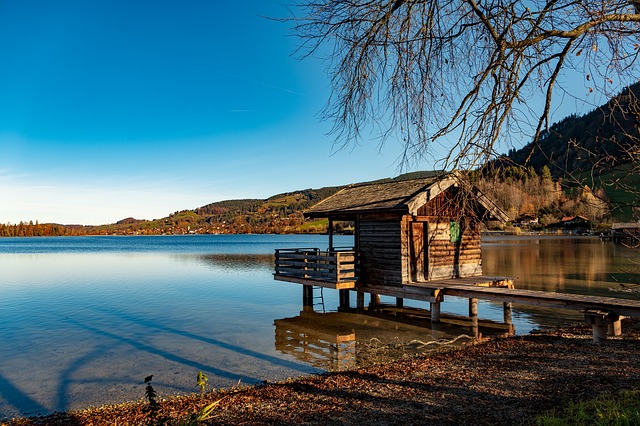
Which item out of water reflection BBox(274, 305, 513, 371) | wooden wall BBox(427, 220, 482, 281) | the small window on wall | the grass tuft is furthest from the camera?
the small window on wall

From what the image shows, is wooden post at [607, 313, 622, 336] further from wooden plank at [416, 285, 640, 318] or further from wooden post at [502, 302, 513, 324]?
wooden post at [502, 302, 513, 324]

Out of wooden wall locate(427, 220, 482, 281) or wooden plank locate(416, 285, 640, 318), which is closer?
wooden plank locate(416, 285, 640, 318)

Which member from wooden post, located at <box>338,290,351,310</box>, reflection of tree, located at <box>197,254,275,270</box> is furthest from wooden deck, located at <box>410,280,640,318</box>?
reflection of tree, located at <box>197,254,275,270</box>

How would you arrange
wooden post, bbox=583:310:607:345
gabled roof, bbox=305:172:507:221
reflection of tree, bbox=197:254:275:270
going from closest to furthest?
wooden post, bbox=583:310:607:345 → gabled roof, bbox=305:172:507:221 → reflection of tree, bbox=197:254:275:270

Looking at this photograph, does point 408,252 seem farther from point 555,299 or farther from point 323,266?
point 555,299

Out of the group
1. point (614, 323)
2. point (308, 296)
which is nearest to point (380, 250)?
point (308, 296)

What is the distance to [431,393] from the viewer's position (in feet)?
25.3

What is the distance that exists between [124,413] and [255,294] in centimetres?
1920

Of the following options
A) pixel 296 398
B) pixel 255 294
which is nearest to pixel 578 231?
pixel 255 294

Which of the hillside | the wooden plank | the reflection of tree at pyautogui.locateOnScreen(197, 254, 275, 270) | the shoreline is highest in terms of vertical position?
the hillside

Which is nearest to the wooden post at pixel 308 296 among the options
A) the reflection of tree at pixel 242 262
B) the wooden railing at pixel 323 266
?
the wooden railing at pixel 323 266

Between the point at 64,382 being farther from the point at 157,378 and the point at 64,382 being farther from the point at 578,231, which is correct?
the point at 578,231

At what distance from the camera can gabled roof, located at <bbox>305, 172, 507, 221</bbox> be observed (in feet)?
55.0

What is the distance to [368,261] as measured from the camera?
60.7 feet
